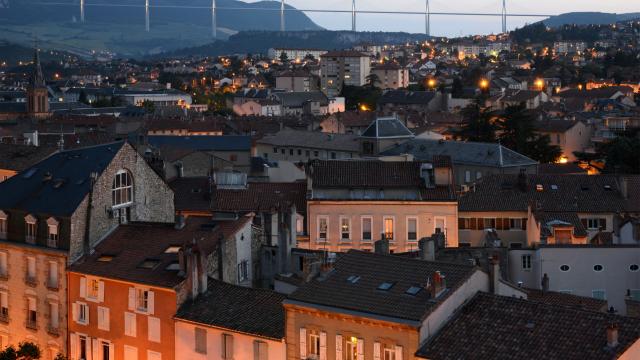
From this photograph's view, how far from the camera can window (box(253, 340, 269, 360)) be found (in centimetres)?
2983

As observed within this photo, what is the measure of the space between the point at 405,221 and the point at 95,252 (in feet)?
55.6

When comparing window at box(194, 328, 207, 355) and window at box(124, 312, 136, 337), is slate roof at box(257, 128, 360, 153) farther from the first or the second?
window at box(194, 328, 207, 355)

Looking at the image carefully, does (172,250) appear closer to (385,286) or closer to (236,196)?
(385,286)

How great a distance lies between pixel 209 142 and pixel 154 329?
57863 millimetres

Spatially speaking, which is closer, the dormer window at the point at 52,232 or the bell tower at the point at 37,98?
the dormer window at the point at 52,232

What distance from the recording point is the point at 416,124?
10931 centimetres

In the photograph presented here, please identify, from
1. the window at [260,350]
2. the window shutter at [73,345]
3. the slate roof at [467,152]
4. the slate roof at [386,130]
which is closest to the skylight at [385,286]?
the window at [260,350]

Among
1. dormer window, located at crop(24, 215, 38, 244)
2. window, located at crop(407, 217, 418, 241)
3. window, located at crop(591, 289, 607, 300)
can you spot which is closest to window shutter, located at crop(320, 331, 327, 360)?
dormer window, located at crop(24, 215, 38, 244)

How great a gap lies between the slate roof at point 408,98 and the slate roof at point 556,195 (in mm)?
92130

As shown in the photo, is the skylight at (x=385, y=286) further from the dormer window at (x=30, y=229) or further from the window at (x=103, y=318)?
the dormer window at (x=30, y=229)

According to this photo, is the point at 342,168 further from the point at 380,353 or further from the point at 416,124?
the point at 416,124

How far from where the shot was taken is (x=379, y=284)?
28.1 meters

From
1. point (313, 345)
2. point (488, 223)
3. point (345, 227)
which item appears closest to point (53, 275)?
point (313, 345)

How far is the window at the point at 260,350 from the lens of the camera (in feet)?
97.9
